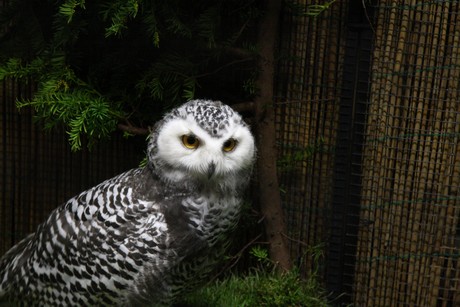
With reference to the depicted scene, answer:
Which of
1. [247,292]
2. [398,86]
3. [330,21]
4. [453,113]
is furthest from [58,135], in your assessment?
[453,113]

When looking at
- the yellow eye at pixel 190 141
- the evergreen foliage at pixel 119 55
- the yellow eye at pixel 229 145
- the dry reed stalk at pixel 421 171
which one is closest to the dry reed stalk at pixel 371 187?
the dry reed stalk at pixel 421 171

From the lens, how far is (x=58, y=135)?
3725mm

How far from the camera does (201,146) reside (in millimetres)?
2439

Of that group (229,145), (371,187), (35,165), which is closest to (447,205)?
(371,187)

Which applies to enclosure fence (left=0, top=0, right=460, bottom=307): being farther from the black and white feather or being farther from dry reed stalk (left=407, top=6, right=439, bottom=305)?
the black and white feather

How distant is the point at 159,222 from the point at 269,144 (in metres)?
0.92

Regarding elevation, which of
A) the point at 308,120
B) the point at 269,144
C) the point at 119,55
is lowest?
the point at 269,144

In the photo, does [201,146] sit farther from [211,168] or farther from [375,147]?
[375,147]

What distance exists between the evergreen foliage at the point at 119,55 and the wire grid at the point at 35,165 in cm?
50

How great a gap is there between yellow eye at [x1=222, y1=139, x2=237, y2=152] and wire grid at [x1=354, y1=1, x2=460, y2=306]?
3.35 feet

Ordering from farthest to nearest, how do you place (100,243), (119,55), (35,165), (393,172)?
(35,165) < (393,172) < (119,55) < (100,243)

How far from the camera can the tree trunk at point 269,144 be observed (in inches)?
123

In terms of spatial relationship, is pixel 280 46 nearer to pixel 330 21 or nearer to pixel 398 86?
pixel 330 21

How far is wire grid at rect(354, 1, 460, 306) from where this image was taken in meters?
3.15
